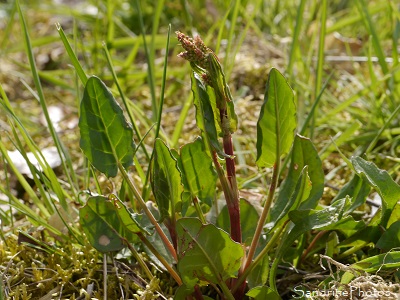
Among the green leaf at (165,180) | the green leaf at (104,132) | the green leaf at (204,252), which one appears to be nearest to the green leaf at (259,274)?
the green leaf at (204,252)

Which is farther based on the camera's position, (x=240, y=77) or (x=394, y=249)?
(x=240, y=77)

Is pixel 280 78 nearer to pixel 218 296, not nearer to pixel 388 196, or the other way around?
pixel 388 196

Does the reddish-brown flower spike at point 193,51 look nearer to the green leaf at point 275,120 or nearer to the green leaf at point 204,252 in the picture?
the green leaf at point 275,120

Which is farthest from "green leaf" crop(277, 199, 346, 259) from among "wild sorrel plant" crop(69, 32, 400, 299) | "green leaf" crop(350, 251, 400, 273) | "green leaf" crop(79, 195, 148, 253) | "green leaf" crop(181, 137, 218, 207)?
"green leaf" crop(79, 195, 148, 253)

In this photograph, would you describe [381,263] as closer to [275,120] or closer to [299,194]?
[299,194]

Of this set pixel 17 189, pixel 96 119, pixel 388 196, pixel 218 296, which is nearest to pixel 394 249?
pixel 388 196
